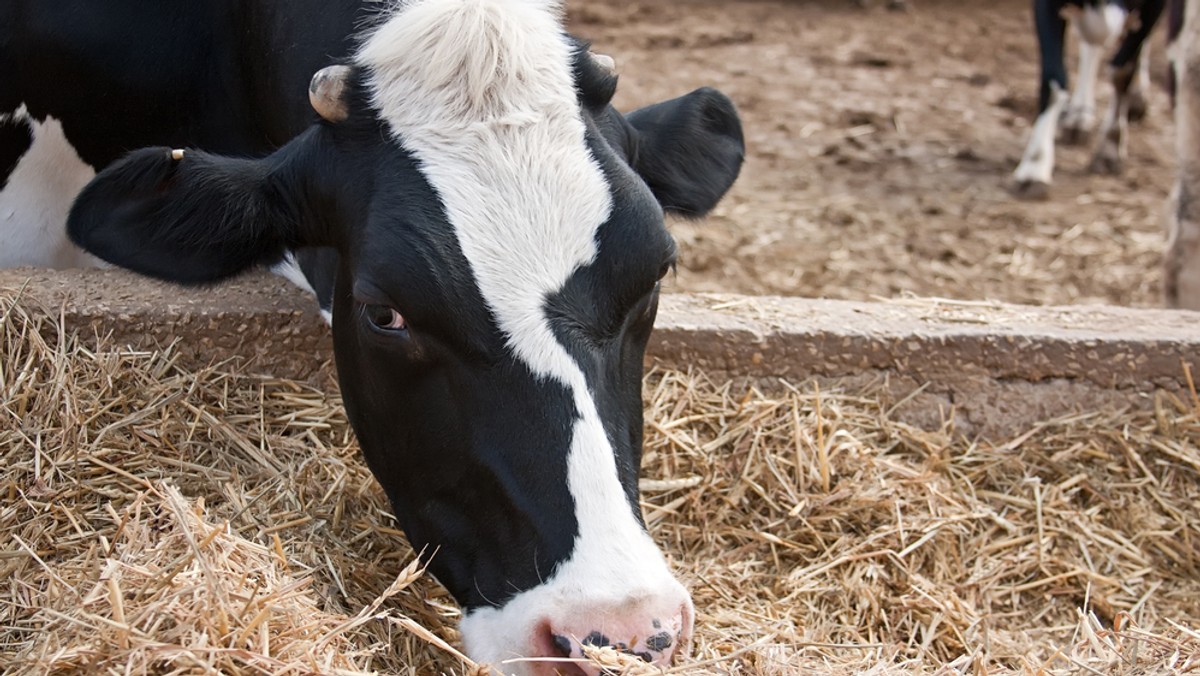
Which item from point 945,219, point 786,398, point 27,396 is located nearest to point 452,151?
point 27,396

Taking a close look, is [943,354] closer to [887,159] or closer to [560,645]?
[560,645]

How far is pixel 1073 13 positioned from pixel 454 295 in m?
6.30

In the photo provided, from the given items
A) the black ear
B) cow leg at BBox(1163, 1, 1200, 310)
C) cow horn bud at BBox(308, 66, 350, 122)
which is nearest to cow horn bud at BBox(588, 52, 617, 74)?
the black ear

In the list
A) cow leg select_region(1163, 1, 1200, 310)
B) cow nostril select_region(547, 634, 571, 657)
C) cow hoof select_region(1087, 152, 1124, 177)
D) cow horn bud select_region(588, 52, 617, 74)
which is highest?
cow horn bud select_region(588, 52, 617, 74)

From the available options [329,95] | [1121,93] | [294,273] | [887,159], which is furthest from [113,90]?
[1121,93]

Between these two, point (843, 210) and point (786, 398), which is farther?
→ point (843, 210)

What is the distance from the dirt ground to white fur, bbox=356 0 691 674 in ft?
7.40

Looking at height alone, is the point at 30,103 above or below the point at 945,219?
above

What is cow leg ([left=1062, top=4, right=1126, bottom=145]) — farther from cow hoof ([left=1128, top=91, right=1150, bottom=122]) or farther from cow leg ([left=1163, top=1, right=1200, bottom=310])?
cow leg ([left=1163, top=1, right=1200, bottom=310])

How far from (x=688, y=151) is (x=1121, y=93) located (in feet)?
18.3

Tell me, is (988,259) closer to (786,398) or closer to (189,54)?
(786,398)

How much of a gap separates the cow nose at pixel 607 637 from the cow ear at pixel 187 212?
1045 millimetres

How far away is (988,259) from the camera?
238 inches

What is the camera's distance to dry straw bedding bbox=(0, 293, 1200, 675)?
225 centimetres
